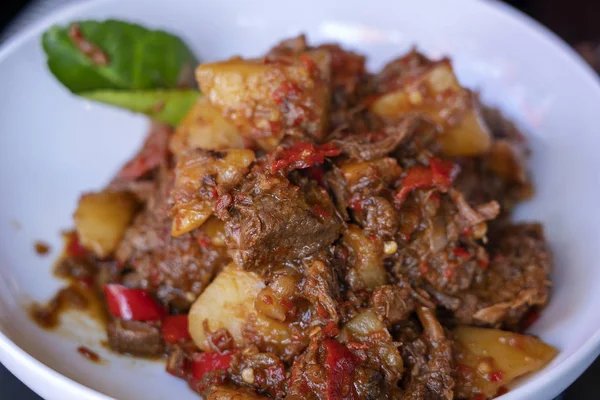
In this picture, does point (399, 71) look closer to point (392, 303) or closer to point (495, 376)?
point (392, 303)

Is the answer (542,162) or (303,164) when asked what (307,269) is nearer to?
(303,164)

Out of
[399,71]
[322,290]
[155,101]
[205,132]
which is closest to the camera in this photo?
[322,290]

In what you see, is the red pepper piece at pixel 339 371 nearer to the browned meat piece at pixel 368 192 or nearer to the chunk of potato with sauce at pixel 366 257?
the chunk of potato with sauce at pixel 366 257

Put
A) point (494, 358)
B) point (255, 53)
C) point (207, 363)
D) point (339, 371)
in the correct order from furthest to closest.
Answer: point (255, 53) → point (207, 363) → point (494, 358) → point (339, 371)

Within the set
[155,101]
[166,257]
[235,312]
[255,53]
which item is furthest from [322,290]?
[255,53]

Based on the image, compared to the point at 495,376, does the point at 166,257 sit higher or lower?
higher

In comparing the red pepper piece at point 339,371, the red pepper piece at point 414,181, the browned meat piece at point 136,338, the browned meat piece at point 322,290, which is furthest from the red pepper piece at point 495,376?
the browned meat piece at point 136,338
